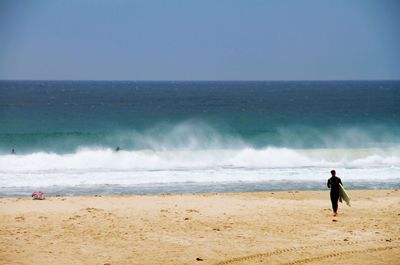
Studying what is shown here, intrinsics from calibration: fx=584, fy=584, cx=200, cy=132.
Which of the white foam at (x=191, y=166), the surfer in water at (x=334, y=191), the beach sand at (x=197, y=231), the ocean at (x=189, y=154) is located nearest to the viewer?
the beach sand at (x=197, y=231)

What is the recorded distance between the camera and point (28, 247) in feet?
44.0

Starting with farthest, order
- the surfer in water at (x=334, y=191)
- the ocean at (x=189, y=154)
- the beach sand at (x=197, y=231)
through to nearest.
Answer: the ocean at (x=189, y=154) < the surfer in water at (x=334, y=191) < the beach sand at (x=197, y=231)

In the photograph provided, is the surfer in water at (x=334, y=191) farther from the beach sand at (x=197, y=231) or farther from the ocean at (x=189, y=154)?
the ocean at (x=189, y=154)

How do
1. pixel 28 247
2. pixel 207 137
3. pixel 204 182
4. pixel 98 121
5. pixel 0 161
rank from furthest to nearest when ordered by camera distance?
pixel 98 121 → pixel 207 137 → pixel 0 161 → pixel 204 182 → pixel 28 247

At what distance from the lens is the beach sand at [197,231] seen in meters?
12.8

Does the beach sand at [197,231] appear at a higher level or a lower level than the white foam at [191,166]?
lower

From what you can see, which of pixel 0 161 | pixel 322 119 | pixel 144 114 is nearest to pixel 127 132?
pixel 0 161

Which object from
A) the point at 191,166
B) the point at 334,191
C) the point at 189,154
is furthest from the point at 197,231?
the point at 189,154

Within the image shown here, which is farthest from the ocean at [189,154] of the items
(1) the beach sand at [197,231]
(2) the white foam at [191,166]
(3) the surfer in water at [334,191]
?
(3) the surfer in water at [334,191]

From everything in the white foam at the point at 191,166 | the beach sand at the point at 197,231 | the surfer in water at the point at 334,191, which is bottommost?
the beach sand at the point at 197,231

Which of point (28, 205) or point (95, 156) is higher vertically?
point (95, 156)

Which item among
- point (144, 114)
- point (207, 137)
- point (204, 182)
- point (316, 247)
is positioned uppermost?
point (144, 114)

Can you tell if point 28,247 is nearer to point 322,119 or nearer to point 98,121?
point 98,121

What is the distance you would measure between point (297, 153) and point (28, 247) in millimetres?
24745
